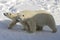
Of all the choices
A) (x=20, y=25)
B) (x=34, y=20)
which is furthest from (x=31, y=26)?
(x=20, y=25)

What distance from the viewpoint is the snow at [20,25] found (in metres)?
1.13

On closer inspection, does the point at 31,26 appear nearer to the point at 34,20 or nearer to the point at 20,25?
the point at 34,20

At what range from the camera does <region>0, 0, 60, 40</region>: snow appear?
3.71 ft

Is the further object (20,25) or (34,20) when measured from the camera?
(20,25)

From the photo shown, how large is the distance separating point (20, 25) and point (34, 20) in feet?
0.47

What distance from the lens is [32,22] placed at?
1211mm

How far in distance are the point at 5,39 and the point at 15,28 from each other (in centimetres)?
21

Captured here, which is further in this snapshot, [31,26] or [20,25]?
[20,25]

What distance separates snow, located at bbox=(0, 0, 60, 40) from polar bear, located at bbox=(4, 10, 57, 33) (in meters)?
0.03

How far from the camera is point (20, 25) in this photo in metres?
1.34

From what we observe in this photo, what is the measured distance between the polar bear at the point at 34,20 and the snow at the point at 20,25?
1.3 inches

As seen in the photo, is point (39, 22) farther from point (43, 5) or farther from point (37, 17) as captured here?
point (43, 5)

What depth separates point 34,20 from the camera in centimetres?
123

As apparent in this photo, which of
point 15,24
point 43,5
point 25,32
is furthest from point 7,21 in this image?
point 43,5
